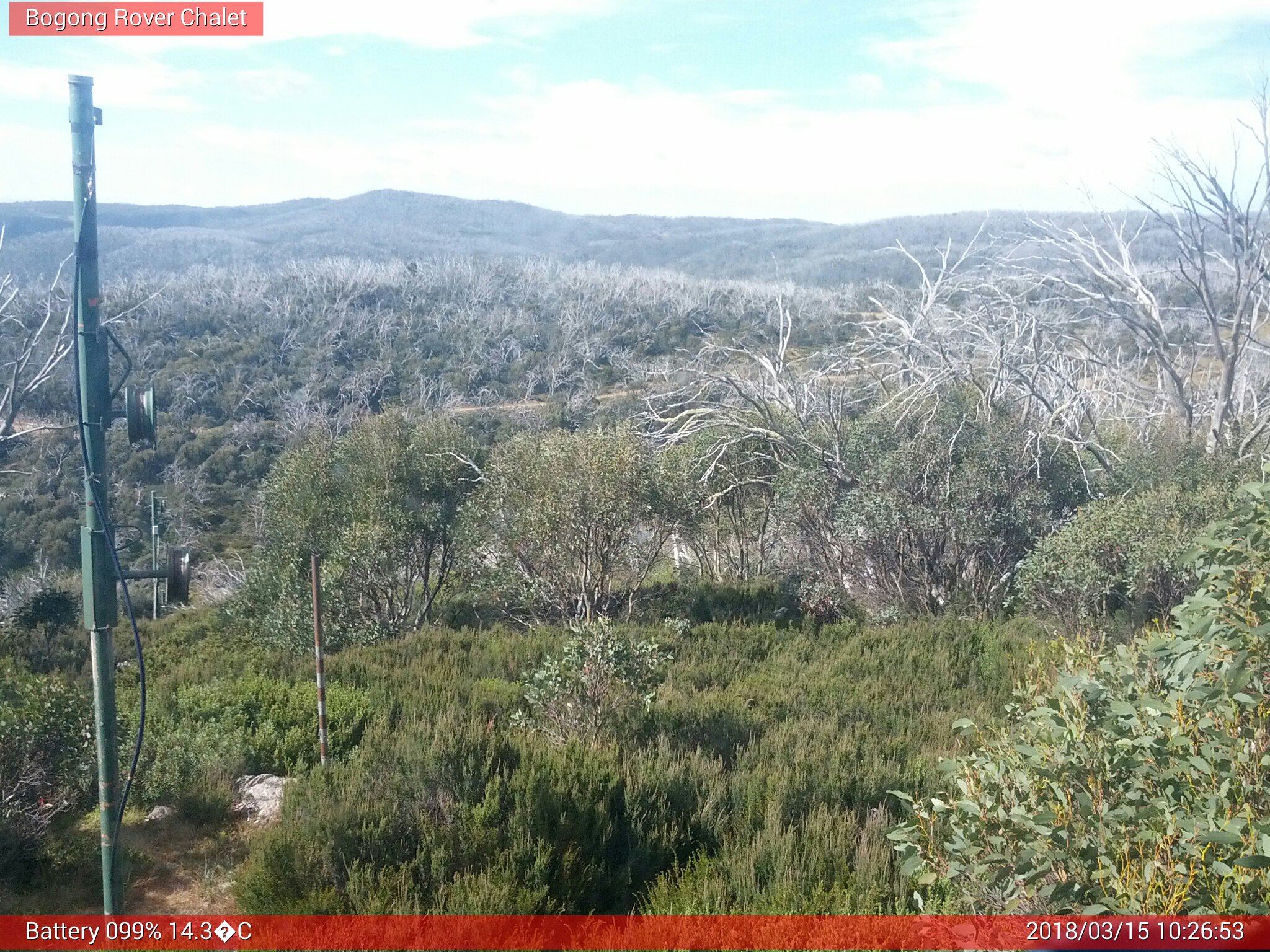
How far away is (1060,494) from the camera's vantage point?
12.6 metres

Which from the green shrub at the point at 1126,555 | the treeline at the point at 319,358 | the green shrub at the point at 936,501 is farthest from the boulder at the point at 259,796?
the treeline at the point at 319,358

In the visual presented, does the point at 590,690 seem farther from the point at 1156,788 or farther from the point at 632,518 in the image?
the point at 632,518

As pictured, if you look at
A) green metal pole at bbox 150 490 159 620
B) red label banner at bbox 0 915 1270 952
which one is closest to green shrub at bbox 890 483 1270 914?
red label banner at bbox 0 915 1270 952

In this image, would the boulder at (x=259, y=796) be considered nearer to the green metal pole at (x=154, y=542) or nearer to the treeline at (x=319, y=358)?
the green metal pole at (x=154, y=542)

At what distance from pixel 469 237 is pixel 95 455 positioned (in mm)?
89716

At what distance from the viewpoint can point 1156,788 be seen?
3012 millimetres

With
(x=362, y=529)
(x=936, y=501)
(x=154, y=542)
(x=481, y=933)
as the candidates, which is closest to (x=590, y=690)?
(x=481, y=933)

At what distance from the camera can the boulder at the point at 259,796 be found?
5.96 m

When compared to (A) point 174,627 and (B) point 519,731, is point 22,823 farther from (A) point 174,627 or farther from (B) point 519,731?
(A) point 174,627

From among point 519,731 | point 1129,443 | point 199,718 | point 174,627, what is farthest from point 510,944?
point 174,627

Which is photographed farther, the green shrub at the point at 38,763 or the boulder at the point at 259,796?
the boulder at the point at 259,796

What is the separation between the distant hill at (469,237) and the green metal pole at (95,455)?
37127mm

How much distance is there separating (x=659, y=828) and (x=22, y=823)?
3.34m

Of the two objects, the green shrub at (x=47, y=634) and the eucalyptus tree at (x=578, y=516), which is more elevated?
the eucalyptus tree at (x=578, y=516)
